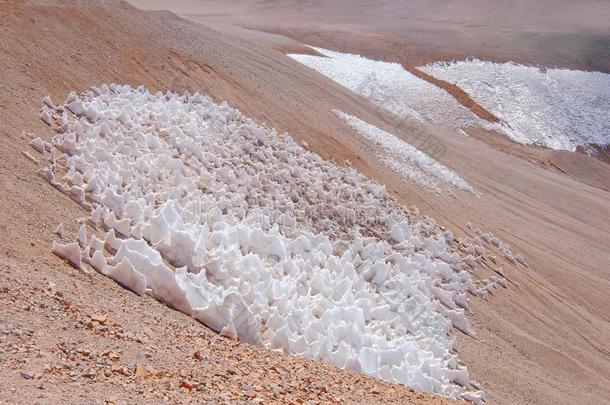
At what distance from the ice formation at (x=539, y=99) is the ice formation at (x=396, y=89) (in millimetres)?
3597

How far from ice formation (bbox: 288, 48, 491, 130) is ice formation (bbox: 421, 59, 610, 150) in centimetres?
360

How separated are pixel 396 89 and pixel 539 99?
1321 cm

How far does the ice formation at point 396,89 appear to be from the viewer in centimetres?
2869

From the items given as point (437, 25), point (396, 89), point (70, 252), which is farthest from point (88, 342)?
point (437, 25)

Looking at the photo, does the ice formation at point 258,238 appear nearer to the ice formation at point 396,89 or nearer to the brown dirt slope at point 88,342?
the brown dirt slope at point 88,342

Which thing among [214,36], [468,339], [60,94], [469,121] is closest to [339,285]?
[468,339]

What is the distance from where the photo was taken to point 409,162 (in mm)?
16812

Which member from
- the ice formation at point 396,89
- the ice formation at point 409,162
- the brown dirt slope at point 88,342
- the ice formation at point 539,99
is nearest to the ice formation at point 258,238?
the brown dirt slope at point 88,342

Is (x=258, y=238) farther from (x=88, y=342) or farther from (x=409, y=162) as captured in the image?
(x=409, y=162)

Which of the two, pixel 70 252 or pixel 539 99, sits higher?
pixel 70 252

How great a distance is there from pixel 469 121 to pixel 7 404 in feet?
104

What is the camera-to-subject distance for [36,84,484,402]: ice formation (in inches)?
273

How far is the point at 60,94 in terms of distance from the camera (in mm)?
10164

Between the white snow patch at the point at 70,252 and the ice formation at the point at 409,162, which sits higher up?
the white snow patch at the point at 70,252
